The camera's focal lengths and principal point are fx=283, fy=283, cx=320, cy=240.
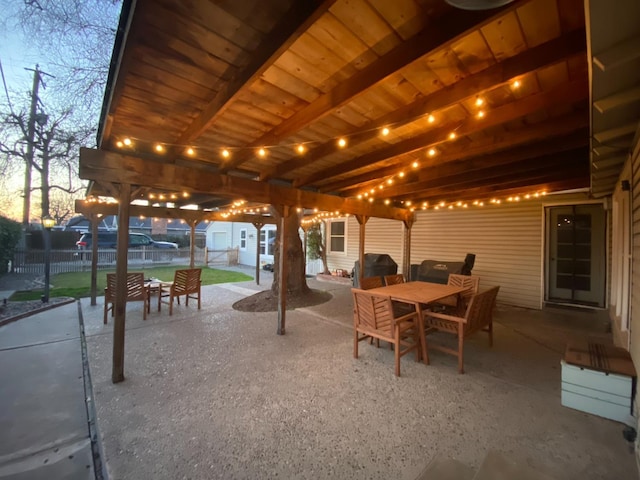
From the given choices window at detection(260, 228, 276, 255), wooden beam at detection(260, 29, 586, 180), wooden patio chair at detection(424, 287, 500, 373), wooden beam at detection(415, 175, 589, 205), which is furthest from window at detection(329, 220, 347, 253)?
wooden beam at detection(260, 29, 586, 180)

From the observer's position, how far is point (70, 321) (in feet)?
16.8

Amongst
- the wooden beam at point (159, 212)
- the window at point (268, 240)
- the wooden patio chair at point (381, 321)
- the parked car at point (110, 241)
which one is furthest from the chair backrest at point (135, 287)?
the parked car at point (110, 241)

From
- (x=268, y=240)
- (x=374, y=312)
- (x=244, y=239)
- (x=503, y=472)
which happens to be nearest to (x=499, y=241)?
(x=374, y=312)

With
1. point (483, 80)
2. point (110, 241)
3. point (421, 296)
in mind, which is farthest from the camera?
point (110, 241)

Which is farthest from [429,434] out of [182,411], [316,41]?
[316,41]

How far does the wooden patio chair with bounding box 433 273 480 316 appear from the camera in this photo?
14.4 ft

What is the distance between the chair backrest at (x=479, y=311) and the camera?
3307mm

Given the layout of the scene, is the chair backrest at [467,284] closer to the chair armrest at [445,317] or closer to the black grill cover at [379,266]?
the chair armrest at [445,317]

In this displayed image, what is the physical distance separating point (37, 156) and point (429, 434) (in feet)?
49.1

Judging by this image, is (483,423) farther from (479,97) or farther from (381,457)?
(479,97)

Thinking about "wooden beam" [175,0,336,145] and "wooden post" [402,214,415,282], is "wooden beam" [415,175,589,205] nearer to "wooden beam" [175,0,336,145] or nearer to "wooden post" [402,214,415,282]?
"wooden post" [402,214,415,282]

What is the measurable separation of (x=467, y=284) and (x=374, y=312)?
2488 millimetres

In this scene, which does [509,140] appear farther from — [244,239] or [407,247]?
[244,239]

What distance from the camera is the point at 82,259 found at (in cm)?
1230
